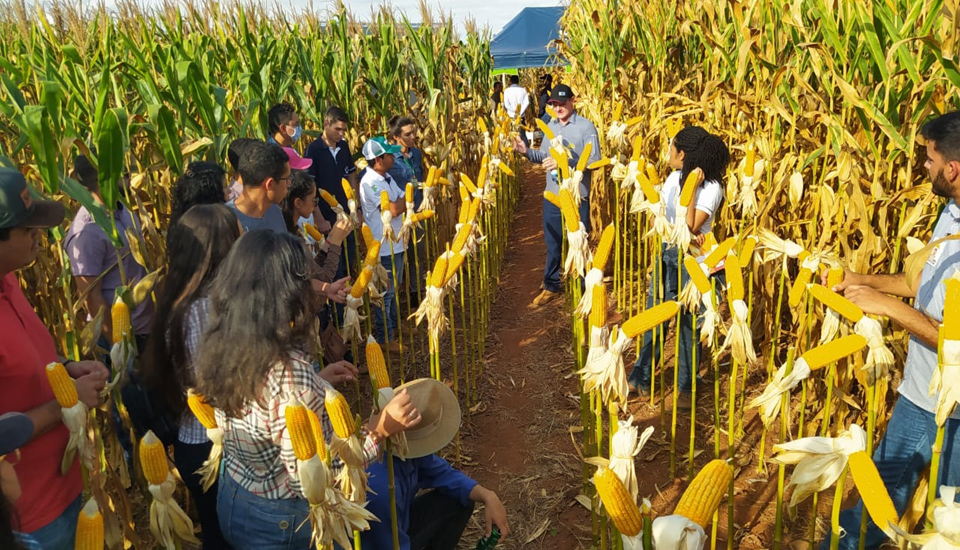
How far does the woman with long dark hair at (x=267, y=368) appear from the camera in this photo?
1843mm

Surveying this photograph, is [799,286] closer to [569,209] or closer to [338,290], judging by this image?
[569,209]

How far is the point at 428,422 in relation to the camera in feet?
7.40

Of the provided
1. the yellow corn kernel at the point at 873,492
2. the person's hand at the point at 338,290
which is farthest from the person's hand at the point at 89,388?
the yellow corn kernel at the point at 873,492

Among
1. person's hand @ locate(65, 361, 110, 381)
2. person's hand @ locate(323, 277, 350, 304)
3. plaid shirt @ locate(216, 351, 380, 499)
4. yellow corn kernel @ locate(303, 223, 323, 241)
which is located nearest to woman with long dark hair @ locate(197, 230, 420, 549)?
plaid shirt @ locate(216, 351, 380, 499)

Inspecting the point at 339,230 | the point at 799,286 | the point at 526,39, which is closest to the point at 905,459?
the point at 799,286

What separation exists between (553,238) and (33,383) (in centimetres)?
500

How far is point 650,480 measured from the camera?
3861 millimetres

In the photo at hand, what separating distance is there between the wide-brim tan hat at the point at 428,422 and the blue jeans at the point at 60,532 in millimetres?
1087

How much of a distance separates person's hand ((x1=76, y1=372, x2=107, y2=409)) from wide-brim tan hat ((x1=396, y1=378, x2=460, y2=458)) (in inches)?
38.0

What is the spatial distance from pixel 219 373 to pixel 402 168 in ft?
13.8

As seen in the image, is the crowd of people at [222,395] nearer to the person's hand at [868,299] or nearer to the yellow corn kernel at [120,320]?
the yellow corn kernel at [120,320]

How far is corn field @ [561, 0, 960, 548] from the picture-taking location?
8.32ft

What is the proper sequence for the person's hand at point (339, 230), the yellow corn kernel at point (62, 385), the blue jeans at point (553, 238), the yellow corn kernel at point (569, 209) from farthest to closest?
the blue jeans at point (553, 238) → the person's hand at point (339, 230) → the yellow corn kernel at point (569, 209) → the yellow corn kernel at point (62, 385)

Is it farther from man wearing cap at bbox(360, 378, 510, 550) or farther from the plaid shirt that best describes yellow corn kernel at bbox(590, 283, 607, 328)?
the plaid shirt
